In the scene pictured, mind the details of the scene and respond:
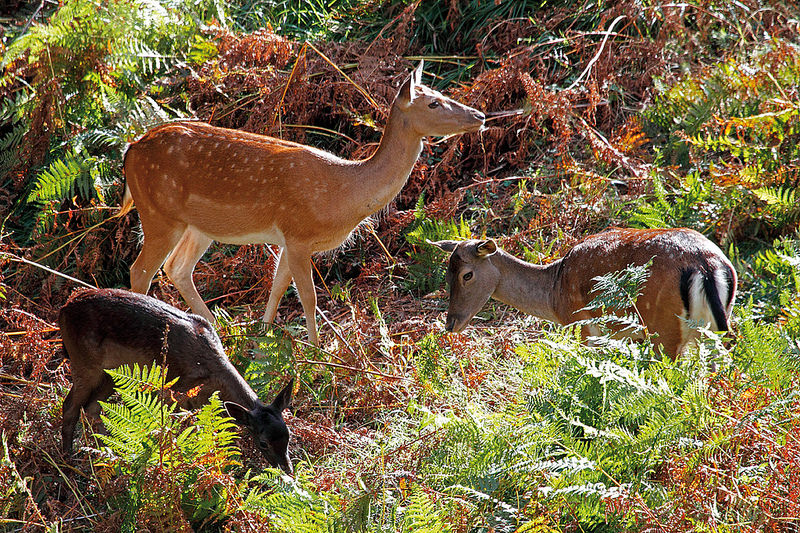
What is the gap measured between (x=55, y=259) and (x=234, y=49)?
2526 mm

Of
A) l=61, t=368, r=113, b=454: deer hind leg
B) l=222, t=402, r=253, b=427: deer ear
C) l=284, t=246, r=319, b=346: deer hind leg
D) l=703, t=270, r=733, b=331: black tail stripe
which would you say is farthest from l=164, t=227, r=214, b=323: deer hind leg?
l=703, t=270, r=733, b=331: black tail stripe

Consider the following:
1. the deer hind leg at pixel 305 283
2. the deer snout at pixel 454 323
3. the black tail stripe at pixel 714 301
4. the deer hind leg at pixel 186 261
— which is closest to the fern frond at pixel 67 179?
the deer hind leg at pixel 186 261

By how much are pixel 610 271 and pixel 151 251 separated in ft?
11.0

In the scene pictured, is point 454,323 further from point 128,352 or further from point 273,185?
point 128,352

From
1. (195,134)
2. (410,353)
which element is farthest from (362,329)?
(195,134)

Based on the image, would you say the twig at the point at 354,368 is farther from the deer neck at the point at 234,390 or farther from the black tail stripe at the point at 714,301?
the black tail stripe at the point at 714,301

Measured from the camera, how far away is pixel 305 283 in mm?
6602

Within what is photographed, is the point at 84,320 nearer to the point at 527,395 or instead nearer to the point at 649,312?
the point at 527,395

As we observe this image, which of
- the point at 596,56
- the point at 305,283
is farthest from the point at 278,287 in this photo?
the point at 596,56

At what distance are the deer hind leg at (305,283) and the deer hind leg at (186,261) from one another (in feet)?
2.90

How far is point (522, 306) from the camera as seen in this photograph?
6309 millimetres

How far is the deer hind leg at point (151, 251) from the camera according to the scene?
22.3 feet

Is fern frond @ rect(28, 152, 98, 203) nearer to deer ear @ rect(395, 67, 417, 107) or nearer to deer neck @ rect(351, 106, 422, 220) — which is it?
deer neck @ rect(351, 106, 422, 220)

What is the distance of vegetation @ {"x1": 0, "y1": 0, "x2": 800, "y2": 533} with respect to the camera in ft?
13.6
